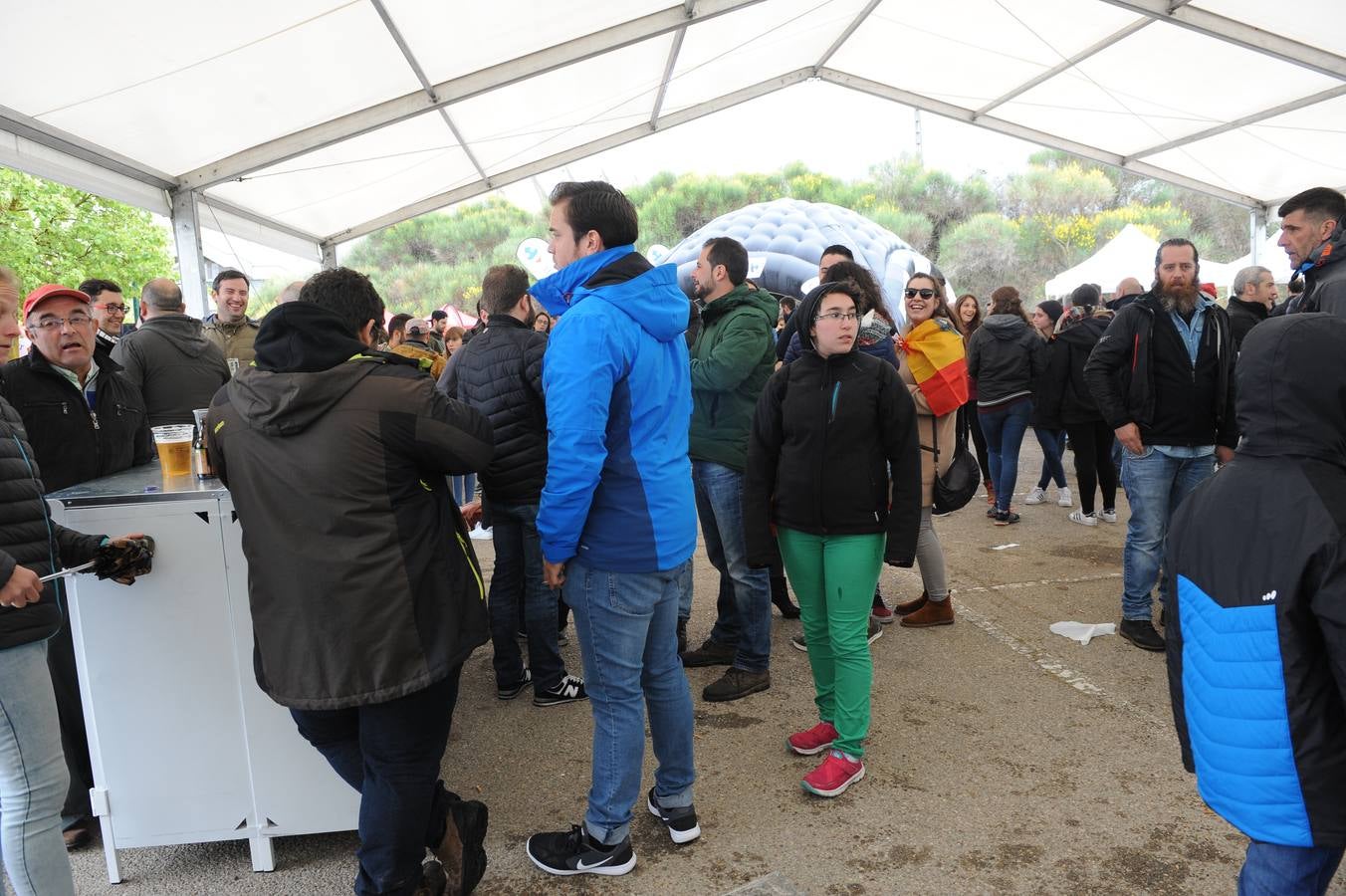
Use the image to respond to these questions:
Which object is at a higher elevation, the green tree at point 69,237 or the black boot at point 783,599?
the green tree at point 69,237

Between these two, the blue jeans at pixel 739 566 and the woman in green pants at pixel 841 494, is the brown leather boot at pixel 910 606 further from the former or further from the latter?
the woman in green pants at pixel 841 494

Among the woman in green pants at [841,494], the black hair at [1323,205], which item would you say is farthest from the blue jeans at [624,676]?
the black hair at [1323,205]

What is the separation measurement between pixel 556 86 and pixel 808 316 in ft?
29.2

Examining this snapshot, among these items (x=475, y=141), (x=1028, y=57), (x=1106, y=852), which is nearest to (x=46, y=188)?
(x=475, y=141)

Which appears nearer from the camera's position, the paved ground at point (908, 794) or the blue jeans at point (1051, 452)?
the paved ground at point (908, 794)

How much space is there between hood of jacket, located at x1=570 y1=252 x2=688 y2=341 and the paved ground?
167cm

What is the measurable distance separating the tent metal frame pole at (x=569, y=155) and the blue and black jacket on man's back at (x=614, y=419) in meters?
11.7

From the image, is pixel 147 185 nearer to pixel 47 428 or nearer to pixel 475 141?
pixel 475 141

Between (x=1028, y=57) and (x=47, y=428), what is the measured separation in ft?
41.4

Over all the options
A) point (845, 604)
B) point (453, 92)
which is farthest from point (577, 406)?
point (453, 92)

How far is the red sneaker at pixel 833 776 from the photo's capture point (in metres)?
3.01

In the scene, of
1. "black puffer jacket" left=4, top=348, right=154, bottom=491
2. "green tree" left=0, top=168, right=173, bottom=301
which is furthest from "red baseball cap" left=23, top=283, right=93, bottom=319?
"green tree" left=0, top=168, right=173, bottom=301

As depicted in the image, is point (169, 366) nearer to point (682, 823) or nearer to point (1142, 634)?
point (682, 823)

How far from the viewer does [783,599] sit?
496 cm
